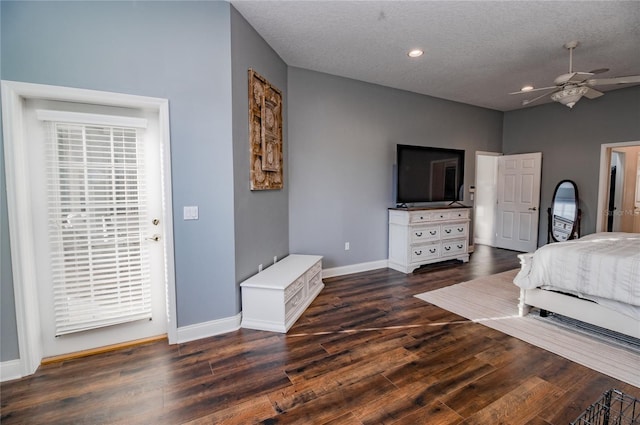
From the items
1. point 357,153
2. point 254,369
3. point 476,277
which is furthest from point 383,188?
point 254,369

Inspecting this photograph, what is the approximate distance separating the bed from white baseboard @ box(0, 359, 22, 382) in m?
4.16

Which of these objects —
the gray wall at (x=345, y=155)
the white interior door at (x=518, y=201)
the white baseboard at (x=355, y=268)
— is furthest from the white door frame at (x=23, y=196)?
the white interior door at (x=518, y=201)


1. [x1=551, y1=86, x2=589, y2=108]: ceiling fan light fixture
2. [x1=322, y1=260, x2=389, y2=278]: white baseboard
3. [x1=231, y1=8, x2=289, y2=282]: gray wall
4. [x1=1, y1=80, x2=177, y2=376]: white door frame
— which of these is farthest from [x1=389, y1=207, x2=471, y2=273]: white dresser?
[x1=1, y1=80, x2=177, y2=376]: white door frame

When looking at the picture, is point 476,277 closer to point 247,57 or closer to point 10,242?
point 247,57

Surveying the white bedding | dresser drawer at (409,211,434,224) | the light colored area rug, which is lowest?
the light colored area rug

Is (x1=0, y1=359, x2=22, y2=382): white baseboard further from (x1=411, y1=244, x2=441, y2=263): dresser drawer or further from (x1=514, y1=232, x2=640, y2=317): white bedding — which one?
(x1=411, y1=244, x2=441, y2=263): dresser drawer

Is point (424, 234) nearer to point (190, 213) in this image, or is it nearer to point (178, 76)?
point (190, 213)

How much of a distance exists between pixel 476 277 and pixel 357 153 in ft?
8.12

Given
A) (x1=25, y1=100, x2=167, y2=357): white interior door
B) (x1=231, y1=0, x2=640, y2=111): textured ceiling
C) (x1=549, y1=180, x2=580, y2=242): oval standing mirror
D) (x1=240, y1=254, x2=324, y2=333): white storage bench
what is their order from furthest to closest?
(x1=549, y1=180, x2=580, y2=242): oval standing mirror → (x1=240, y1=254, x2=324, y2=333): white storage bench → (x1=231, y1=0, x2=640, y2=111): textured ceiling → (x1=25, y1=100, x2=167, y2=357): white interior door

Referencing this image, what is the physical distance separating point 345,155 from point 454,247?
243 cm

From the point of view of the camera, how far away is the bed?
90.0 inches

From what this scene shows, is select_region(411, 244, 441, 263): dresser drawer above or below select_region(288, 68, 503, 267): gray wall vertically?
below

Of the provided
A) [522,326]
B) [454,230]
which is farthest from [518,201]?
[522,326]

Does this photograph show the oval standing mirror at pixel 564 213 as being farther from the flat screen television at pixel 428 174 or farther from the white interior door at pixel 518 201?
the flat screen television at pixel 428 174
